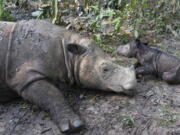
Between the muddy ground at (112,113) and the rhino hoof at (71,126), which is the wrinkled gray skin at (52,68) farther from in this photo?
the muddy ground at (112,113)

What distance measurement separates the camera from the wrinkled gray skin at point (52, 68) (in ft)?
13.7

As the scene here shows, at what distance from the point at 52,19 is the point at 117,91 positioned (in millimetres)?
2938

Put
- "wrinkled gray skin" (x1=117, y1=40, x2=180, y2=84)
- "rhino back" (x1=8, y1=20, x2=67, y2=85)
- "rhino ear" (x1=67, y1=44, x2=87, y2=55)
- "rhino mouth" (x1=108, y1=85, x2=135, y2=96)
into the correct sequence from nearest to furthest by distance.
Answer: "rhino back" (x1=8, y1=20, x2=67, y2=85) < "rhino mouth" (x1=108, y1=85, x2=135, y2=96) < "rhino ear" (x1=67, y1=44, x2=87, y2=55) < "wrinkled gray skin" (x1=117, y1=40, x2=180, y2=84)

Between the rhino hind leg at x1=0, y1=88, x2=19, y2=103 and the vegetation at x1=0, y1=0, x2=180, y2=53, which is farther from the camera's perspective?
Answer: the vegetation at x1=0, y1=0, x2=180, y2=53

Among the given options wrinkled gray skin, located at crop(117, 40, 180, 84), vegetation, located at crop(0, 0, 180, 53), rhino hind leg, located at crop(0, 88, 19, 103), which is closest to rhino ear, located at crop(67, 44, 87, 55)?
rhino hind leg, located at crop(0, 88, 19, 103)

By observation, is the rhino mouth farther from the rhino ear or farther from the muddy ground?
the rhino ear

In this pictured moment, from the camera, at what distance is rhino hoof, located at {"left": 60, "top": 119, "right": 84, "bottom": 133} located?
397 centimetres

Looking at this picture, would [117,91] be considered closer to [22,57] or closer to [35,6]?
[22,57]

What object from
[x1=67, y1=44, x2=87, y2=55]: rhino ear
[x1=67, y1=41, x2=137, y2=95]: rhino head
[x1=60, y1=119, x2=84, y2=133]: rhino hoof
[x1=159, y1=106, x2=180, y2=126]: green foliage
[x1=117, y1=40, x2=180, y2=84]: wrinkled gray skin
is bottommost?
[x1=159, y1=106, x2=180, y2=126]: green foliage

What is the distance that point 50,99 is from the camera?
4.18 metres

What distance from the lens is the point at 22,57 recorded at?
4312mm

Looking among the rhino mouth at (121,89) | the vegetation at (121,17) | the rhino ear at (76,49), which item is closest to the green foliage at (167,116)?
the rhino mouth at (121,89)

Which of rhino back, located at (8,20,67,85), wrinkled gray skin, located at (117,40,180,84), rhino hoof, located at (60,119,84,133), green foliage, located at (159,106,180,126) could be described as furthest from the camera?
wrinkled gray skin, located at (117,40,180,84)

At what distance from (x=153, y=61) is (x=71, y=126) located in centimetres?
221
